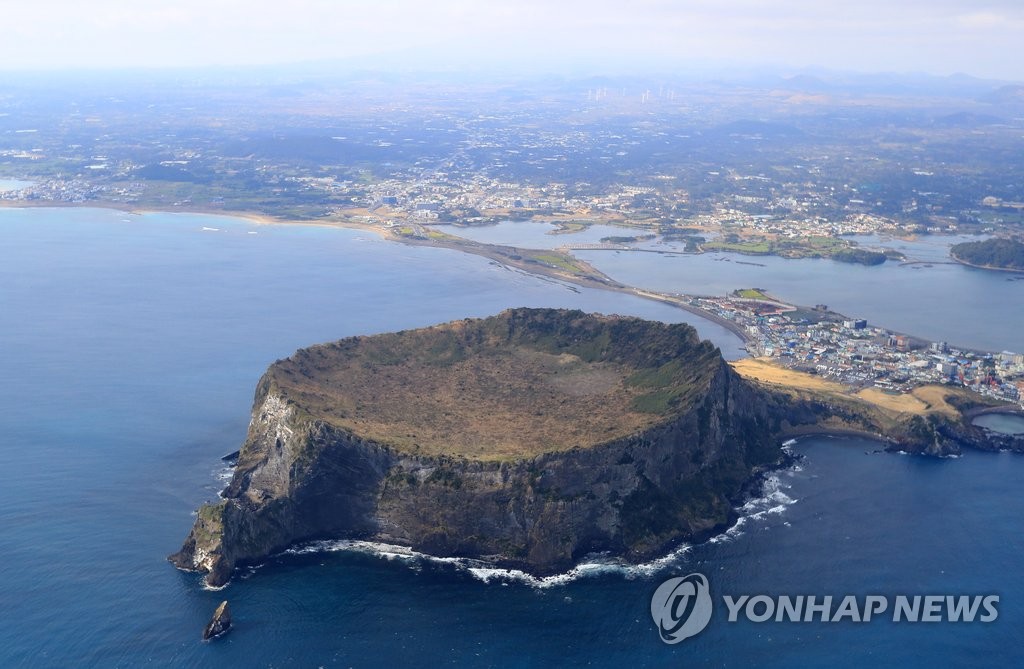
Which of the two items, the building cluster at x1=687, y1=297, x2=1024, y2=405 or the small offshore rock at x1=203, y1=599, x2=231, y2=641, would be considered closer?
the small offshore rock at x1=203, y1=599, x2=231, y2=641

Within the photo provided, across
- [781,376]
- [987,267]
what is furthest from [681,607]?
[987,267]

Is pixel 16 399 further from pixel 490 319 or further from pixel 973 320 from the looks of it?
pixel 973 320

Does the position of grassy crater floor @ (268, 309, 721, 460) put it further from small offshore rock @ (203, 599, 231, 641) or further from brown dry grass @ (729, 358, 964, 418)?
brown dry grass @ (729, 358, 964, 418)

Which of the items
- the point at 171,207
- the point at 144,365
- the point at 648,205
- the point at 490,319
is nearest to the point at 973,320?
the point at 490,319

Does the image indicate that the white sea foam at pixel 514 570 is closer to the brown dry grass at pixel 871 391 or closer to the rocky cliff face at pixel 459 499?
the rocky cliff face at pixel 459 499

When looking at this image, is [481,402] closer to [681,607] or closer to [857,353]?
[681,607]

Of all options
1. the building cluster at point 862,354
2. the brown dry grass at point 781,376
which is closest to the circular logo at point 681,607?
the brown dry grass at point 781,376

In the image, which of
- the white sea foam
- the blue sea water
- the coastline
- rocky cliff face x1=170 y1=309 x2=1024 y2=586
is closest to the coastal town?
the blue sea water
